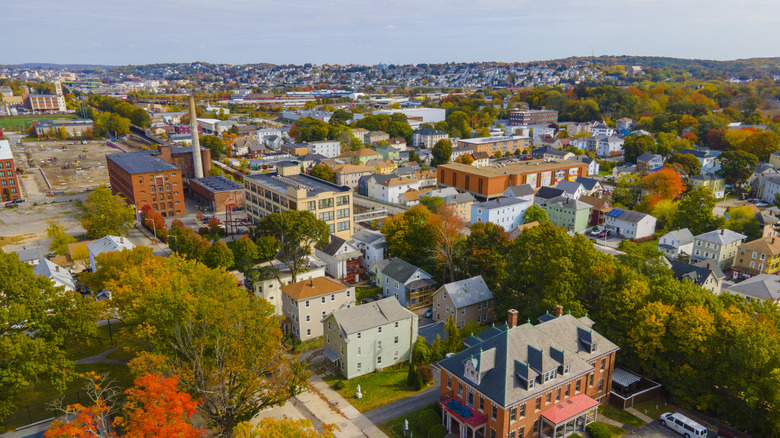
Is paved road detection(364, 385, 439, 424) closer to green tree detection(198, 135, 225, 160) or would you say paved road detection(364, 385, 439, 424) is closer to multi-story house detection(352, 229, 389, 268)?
multi-story house detection(352, 229, 389, 268)

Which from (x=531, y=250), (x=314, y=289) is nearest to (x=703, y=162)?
(x=531, y=250)

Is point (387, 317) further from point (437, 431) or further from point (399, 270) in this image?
point (399, 270)

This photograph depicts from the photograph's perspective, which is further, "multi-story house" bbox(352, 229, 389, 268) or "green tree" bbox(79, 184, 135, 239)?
"green tree" bbox(79, 184, 135, 239)

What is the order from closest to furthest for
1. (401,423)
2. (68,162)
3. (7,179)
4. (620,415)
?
(401,423), (620,415), (7,179), (68,162)

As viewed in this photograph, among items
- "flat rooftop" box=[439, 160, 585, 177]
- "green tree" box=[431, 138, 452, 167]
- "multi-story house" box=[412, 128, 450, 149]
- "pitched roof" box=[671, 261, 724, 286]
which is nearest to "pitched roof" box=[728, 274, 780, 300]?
"pitched roof" box=[671, 261, 724, 286]

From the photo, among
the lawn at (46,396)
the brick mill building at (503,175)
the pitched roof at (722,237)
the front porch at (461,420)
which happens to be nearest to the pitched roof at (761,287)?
the pitched roof at (722,237)

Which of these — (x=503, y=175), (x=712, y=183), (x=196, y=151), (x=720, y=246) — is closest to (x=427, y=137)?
(x=503, y=175)

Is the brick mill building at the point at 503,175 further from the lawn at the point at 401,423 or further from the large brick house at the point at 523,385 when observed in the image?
the lawn at the point at 401,423
